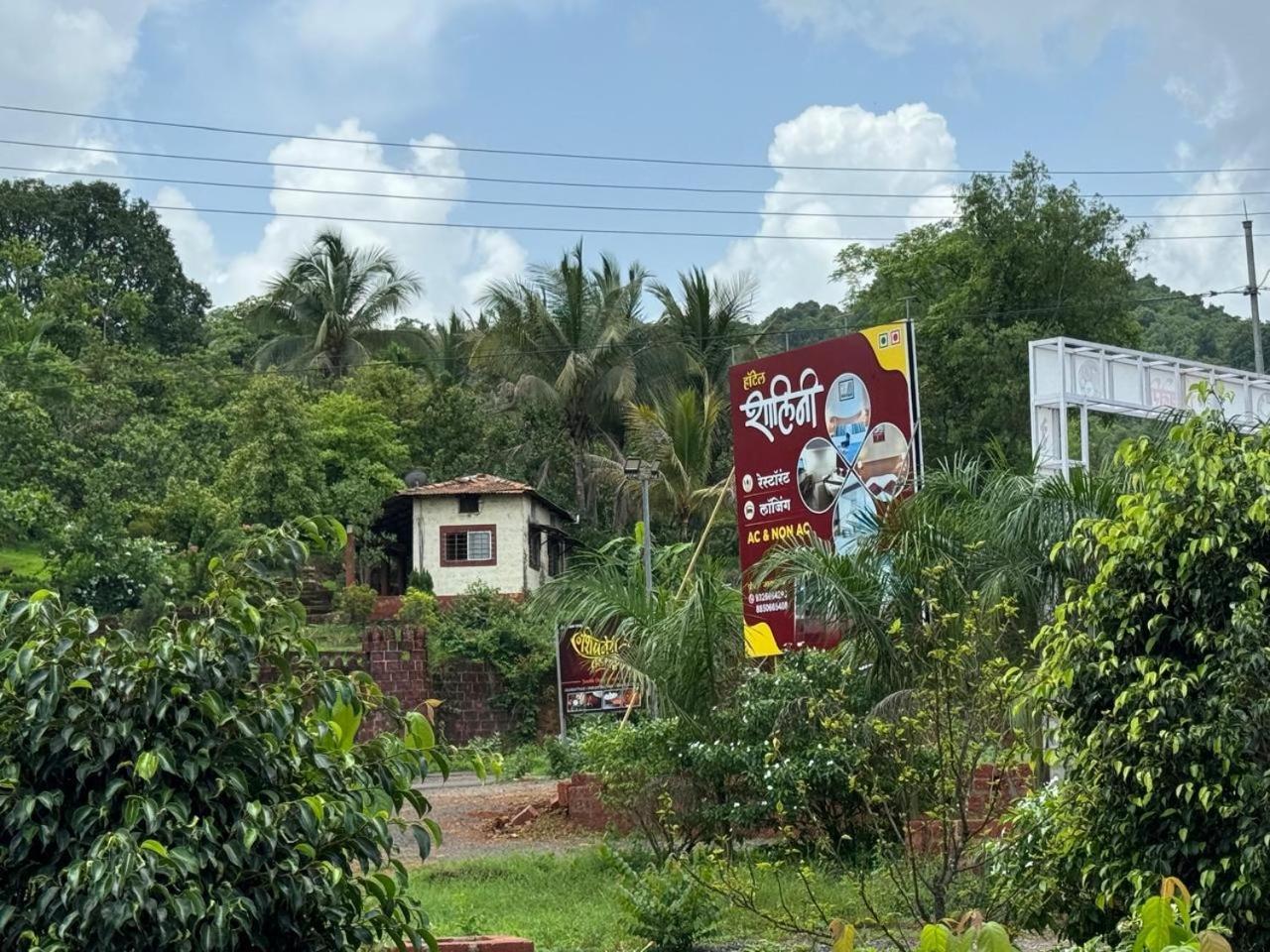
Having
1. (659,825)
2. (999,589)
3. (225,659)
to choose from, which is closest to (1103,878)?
(225,659)

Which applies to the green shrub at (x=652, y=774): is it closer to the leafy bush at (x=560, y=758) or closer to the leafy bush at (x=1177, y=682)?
the leafy bush at (x=1177, y=682)

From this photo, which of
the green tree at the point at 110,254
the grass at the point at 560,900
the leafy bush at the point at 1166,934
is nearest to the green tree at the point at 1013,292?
the grass at the point at 560,900

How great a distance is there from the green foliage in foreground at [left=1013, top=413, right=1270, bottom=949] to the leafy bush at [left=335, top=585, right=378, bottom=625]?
29.2m

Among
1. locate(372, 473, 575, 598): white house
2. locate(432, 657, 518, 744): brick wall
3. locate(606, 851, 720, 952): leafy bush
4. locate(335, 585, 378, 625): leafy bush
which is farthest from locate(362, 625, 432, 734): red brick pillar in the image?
locate(606, 851, 720, 952): leafy bush

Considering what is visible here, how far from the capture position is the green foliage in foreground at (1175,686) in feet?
20.0

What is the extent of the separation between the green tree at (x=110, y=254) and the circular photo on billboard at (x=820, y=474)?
3923 centimetres

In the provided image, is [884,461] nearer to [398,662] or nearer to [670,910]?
[670,910]

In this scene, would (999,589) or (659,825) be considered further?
(659,825)

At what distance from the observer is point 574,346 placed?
1697 inches

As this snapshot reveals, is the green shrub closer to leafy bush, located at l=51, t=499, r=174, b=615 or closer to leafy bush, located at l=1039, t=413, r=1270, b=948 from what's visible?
leafy bush, located at l=1039, t=413, r=1270, b=948

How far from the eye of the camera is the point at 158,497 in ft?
114

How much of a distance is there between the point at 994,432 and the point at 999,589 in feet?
81.1

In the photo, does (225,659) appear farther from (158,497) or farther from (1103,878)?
(158,497)

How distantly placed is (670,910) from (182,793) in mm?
4664
